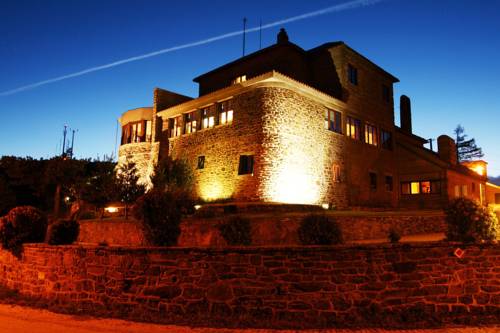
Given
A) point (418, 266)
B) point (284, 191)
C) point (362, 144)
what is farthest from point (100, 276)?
point (362, 144)

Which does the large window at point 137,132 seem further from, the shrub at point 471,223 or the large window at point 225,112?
the shrub at point 471,223

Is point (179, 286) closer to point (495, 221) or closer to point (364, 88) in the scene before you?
point (495, 221)

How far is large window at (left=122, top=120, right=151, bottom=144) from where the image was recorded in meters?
29.1

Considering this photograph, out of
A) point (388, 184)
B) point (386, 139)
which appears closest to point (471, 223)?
point (388, 184)

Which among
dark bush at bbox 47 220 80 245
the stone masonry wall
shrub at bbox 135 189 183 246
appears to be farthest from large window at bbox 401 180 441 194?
dark bush at bbox 47 220 80 245

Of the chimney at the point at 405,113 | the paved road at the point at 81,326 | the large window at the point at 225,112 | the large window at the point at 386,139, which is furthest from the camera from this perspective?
the chimney at the point at 405,113

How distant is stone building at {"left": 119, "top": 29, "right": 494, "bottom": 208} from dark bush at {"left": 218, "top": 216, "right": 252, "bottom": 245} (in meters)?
10.5

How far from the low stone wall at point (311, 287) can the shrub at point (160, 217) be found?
3.48ft

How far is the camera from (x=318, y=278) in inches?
276

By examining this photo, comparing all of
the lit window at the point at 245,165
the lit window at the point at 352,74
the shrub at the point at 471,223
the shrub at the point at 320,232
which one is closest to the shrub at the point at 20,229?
the shrub at the point at 320,232

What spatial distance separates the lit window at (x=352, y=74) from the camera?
25.9 meters

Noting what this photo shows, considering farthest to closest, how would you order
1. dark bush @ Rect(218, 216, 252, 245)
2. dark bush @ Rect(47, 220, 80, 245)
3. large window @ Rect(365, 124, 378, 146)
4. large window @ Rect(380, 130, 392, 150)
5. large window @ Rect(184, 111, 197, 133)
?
1. large window @ Rect(380, 130, 392, 150)
2. large window @ Rect(365, 124, 378, 146)
3. large window @ Rect(184, 111, 197, 133)
4. dark bush @ Rect(47, 220, 80, 245)
5. dark bush @ Rect(218, 216, 252, 245)

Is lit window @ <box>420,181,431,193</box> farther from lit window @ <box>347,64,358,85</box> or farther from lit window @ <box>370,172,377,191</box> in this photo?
lit window @ <box>347,64,358,85</box>

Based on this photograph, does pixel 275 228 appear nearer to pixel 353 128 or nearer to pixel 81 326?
pixel 81 326
